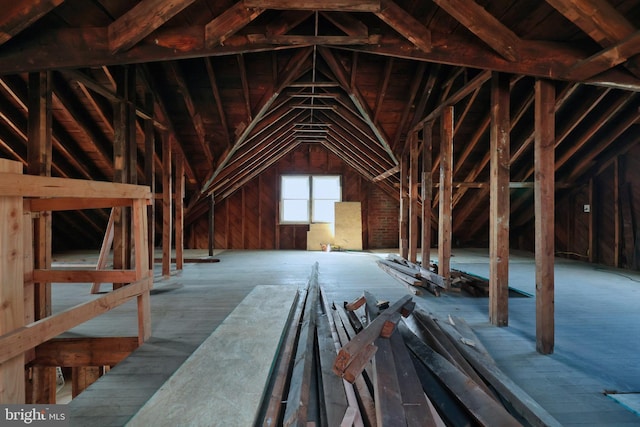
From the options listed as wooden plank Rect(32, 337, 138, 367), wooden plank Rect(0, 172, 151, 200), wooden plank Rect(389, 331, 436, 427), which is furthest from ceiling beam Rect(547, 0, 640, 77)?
wooden plank Rect(32, 337, 138, 367)

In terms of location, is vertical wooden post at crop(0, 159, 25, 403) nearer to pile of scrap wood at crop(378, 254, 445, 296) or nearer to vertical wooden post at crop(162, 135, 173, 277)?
vertical wooden post at crop(162, 135, 173, 277)

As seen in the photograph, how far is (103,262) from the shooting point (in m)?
4.08


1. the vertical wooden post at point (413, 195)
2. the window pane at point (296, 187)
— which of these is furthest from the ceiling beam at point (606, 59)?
the window pane at point (296, 187)

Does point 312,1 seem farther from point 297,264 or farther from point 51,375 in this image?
point 297,264

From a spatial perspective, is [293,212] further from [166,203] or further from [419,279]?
[419,279]

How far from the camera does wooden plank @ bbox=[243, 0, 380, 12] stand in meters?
2.48

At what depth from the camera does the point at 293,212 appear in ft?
34.9

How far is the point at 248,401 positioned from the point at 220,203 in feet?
30.4

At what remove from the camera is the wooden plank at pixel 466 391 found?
1516 mm

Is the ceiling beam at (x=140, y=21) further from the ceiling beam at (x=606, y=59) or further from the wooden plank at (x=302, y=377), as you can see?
the ceiling beam at (x=606, y=59)

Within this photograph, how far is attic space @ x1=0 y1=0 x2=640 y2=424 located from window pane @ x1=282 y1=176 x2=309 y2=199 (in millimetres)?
79

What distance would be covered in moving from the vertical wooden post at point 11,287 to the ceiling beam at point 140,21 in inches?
63.3

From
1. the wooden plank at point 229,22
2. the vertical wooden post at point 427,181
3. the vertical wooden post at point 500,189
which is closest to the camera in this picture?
the wooden plank at point 229,22
